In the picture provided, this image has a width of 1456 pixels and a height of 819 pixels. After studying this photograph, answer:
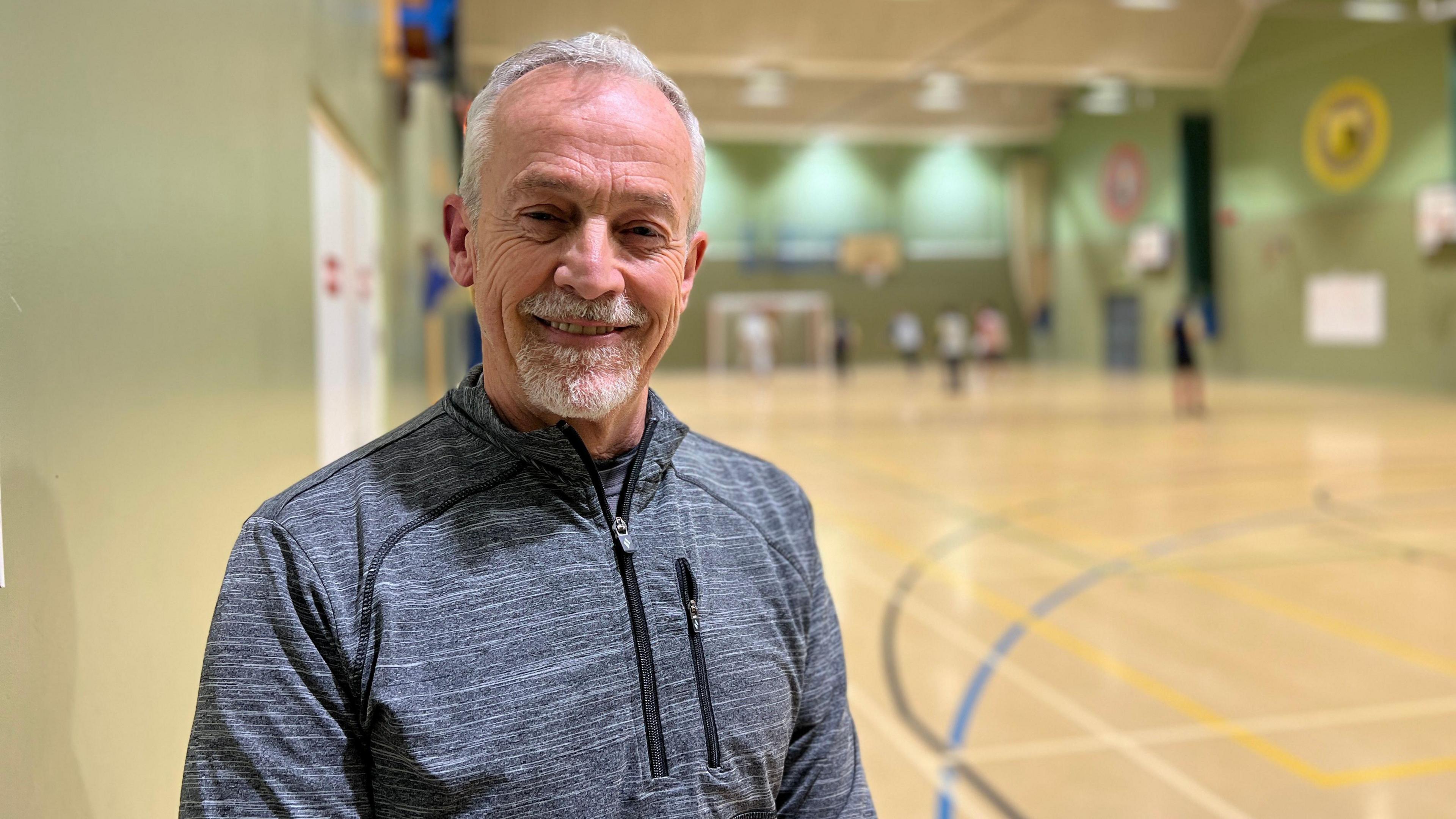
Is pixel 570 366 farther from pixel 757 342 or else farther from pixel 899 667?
pixel 757 342

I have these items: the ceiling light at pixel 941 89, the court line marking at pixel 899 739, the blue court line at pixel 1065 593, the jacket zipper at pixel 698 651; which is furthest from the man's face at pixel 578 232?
the ceiling light at pixel 941 89

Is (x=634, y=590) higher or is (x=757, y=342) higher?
(x=757, y=342)

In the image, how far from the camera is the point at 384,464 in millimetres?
1500

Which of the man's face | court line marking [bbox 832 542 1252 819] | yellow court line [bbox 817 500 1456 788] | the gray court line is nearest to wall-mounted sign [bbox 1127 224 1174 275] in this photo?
the gray court line

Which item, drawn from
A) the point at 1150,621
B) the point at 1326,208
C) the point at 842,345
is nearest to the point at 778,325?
the point at 842,345

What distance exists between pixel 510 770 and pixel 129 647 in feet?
4.06

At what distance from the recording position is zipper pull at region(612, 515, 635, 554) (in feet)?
4.98

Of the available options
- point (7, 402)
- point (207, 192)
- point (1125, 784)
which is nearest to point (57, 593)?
point (7, 402)

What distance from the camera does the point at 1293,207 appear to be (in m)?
22.2

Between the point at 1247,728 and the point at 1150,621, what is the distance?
1551 mm

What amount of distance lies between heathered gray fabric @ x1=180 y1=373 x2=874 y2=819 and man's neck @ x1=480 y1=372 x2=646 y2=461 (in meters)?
0.05

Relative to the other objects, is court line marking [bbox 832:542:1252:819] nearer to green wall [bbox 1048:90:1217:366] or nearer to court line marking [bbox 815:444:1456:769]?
court line marking [bbox 815:444:1456:769]

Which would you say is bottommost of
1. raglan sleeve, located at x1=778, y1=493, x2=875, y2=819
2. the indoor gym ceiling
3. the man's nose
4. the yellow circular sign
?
raglan sleeve, located at x1=778, y1=493, x2=875, y2=819

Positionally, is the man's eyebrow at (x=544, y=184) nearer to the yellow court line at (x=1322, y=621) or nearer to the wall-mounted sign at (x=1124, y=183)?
the yellow court line at (x=1322, y=621)
